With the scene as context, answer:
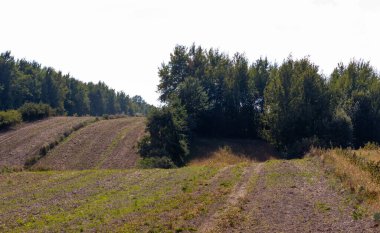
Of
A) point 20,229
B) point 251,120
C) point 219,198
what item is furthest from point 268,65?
point 20,229

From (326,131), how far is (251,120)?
16292 millimetres

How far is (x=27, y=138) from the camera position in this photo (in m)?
57.6

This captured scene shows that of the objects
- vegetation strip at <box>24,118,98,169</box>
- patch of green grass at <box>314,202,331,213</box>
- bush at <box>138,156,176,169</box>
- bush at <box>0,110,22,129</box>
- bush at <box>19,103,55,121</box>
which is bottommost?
patch of green grass at <box>314,202,331,213</box>

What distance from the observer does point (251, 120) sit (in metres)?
67.5

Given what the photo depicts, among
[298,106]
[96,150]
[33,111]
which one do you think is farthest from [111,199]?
[33,111]

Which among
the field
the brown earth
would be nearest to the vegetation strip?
the field

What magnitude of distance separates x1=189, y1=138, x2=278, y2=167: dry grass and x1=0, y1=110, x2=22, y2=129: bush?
1083 inches

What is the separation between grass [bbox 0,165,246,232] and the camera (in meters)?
16.6

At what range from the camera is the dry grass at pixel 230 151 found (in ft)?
167

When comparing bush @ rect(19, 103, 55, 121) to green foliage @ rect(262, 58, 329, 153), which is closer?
green foliage @ rect(262, 58, 329, 153)

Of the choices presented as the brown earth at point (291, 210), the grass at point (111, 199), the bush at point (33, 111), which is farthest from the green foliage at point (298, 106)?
the bush at point (33, 111)

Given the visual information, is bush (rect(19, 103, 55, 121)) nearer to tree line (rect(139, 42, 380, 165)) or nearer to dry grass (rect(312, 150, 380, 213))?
tree line (rect(139, 42, 380, 165))

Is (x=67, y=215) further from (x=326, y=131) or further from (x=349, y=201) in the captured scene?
(x=326, y=131)

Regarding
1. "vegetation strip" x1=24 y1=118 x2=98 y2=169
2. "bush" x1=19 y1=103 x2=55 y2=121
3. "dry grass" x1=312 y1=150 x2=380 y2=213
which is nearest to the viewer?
"dry grass" x1=312 y1=150 x2=380 y2=213
